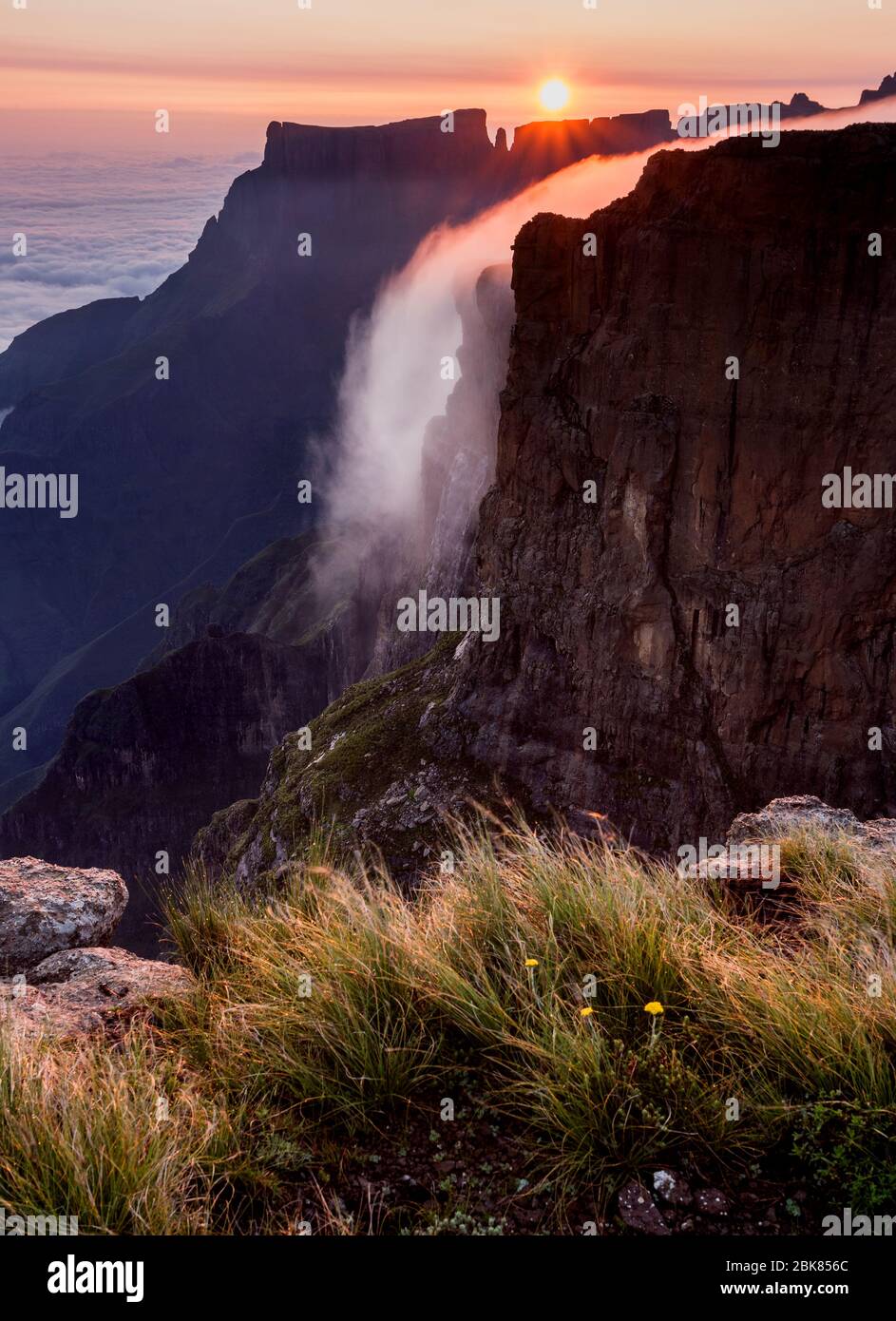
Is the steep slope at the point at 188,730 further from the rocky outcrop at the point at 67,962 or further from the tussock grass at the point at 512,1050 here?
the tussock grass at the point at 512,1050

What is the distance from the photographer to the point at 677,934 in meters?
5.14

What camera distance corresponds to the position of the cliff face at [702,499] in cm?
3800

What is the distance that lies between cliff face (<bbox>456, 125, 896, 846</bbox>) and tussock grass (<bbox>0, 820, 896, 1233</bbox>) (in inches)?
1454

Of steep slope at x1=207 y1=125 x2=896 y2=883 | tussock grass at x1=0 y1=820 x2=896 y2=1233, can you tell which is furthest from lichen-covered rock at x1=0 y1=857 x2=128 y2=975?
steep slope at x1=207 y1=125 x2=896 y2=883

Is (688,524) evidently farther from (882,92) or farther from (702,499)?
(882,92)

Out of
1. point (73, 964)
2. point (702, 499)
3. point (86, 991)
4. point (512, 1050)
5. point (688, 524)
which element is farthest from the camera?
point (688, 524)

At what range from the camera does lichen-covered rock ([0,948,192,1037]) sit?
5.38 metres

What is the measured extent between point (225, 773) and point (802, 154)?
3757 inches

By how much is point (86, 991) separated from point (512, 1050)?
10.4ft

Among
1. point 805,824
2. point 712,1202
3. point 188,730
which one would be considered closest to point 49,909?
point 712,1202

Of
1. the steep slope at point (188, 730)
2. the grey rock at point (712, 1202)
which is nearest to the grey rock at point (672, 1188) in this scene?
the grey rock at point (712, 1202)

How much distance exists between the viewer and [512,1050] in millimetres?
4492

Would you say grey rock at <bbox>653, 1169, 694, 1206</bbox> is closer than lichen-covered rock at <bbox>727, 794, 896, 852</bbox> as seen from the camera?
Yes

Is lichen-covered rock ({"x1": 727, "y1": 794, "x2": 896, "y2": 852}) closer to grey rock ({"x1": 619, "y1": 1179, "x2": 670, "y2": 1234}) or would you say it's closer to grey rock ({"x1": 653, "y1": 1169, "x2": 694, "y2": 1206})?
grey rock ({"x1": 653, "y1": 1169, "x2": 694, "y2": 1206})
